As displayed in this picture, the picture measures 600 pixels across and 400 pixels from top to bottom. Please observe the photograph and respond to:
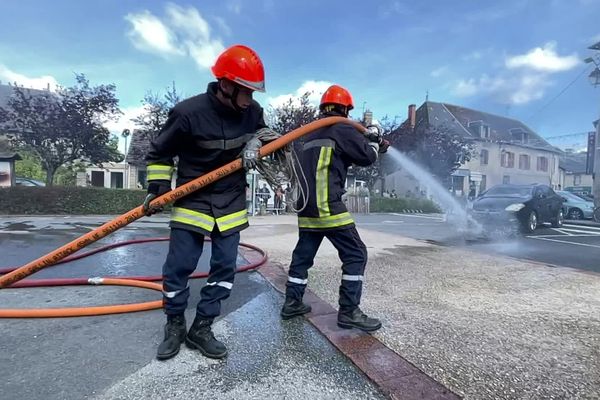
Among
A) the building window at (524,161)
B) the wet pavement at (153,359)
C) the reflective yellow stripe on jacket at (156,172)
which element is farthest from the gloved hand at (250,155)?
the building window at (524,161)

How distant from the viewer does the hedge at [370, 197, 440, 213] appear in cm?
2271

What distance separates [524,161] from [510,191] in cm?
3394

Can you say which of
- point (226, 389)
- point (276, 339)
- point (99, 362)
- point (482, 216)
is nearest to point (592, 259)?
point (482, 216)

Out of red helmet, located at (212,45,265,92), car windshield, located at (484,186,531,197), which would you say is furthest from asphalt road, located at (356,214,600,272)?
red helmet, located at (212,45,265,92)

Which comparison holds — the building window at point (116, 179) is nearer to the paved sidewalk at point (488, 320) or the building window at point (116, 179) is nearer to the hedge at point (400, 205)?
the hedge at point (400, 205)

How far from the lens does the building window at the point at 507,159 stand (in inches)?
1507

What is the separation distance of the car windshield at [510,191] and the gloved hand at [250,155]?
10229 millimetres

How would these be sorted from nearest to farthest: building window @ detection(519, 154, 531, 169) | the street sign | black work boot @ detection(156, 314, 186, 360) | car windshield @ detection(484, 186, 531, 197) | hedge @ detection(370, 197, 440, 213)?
black work boot @ detection(156, 314, 186, 360), car windshield @ detection(484, 186, 531, 197), the street sign, hedge @ detection(370, 197, 440, 213), building window @ detection(519, 154, 531, 169)

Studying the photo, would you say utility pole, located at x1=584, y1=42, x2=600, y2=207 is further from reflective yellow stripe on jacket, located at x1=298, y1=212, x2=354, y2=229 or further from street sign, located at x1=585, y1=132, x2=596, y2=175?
reflective yellow stripe on jacket, located at x1=298, y1=212, x2=354, y2=229

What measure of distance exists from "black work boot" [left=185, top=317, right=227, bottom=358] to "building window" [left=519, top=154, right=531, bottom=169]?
145 ft

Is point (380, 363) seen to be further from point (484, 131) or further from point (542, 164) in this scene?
point (542, 164)

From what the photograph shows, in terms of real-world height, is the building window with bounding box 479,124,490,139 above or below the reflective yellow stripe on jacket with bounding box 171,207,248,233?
above

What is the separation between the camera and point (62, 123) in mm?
16859

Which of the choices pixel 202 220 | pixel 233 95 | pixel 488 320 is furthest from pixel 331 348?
pixel 233 95
